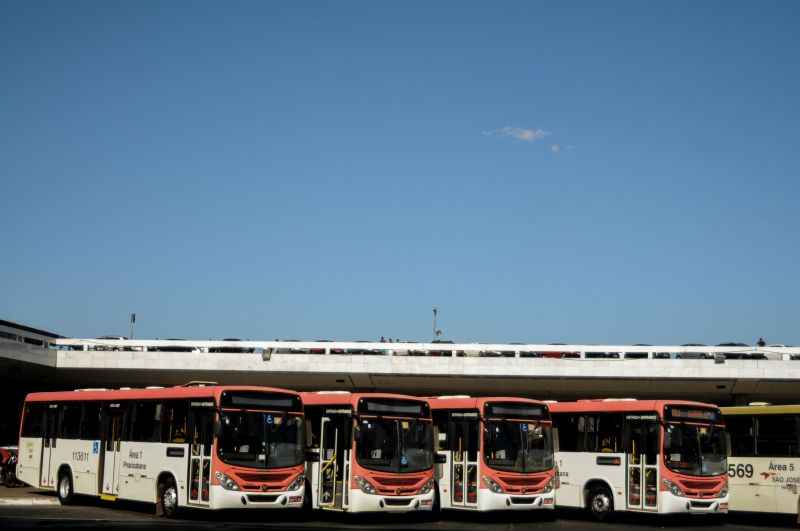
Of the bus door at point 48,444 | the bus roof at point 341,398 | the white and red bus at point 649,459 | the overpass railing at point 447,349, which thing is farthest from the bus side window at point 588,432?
the overpass railing at point 447,349

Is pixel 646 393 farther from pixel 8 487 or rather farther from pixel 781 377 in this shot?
pixel 8 487

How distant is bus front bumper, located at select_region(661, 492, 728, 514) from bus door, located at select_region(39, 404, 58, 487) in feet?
55.4

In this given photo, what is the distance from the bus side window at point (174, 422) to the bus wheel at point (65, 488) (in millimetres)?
5928

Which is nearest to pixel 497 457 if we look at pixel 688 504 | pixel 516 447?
pixel 516 447

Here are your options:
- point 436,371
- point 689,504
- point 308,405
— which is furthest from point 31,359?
point 689,504

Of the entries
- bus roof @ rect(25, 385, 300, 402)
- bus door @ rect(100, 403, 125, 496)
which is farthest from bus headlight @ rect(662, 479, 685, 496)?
bus door @ rect(100, 403, 125, 496)

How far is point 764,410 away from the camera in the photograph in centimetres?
2812

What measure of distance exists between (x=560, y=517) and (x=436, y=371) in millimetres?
18951

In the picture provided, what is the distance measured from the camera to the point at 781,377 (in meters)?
46.1

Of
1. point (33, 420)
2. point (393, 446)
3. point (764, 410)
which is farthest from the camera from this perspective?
point (33, 420)

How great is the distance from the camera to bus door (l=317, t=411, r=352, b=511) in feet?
79.7

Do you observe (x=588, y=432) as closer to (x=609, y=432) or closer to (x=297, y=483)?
(x=609, y=432)

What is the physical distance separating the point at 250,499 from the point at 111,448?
6307 mm

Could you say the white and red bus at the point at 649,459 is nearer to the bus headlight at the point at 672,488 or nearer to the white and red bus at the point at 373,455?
the bus headlight at the point at 672,488
